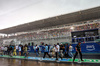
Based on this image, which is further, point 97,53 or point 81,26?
point 81,26

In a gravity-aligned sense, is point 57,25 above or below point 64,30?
above

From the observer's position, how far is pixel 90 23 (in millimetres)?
15023

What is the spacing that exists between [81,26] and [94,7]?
180 inches

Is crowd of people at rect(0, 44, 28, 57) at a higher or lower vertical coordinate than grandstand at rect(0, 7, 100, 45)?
lower

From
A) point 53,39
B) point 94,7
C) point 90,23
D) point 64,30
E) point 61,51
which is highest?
point 94,7

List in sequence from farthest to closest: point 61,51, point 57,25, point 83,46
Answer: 1. point 57,25
2. point 83,46
3. point 61,51

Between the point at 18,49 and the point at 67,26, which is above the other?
the point at 67,26

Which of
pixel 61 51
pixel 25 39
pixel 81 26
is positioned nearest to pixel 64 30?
pixel 81 26

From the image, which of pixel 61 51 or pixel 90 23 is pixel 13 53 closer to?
pixel 61 51

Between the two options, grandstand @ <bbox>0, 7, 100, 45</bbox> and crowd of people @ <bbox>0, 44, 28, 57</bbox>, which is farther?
grandstand @ <bbox>0, 7, 100, 45</bbox>

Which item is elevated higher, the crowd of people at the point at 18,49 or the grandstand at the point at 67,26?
the grandstand at the point at 67,26

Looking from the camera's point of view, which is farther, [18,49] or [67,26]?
[67,26]

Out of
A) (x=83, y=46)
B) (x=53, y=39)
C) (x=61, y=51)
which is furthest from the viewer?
(x=53, y=39)

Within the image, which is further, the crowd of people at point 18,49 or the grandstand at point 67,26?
the grandstand at point 67,26
